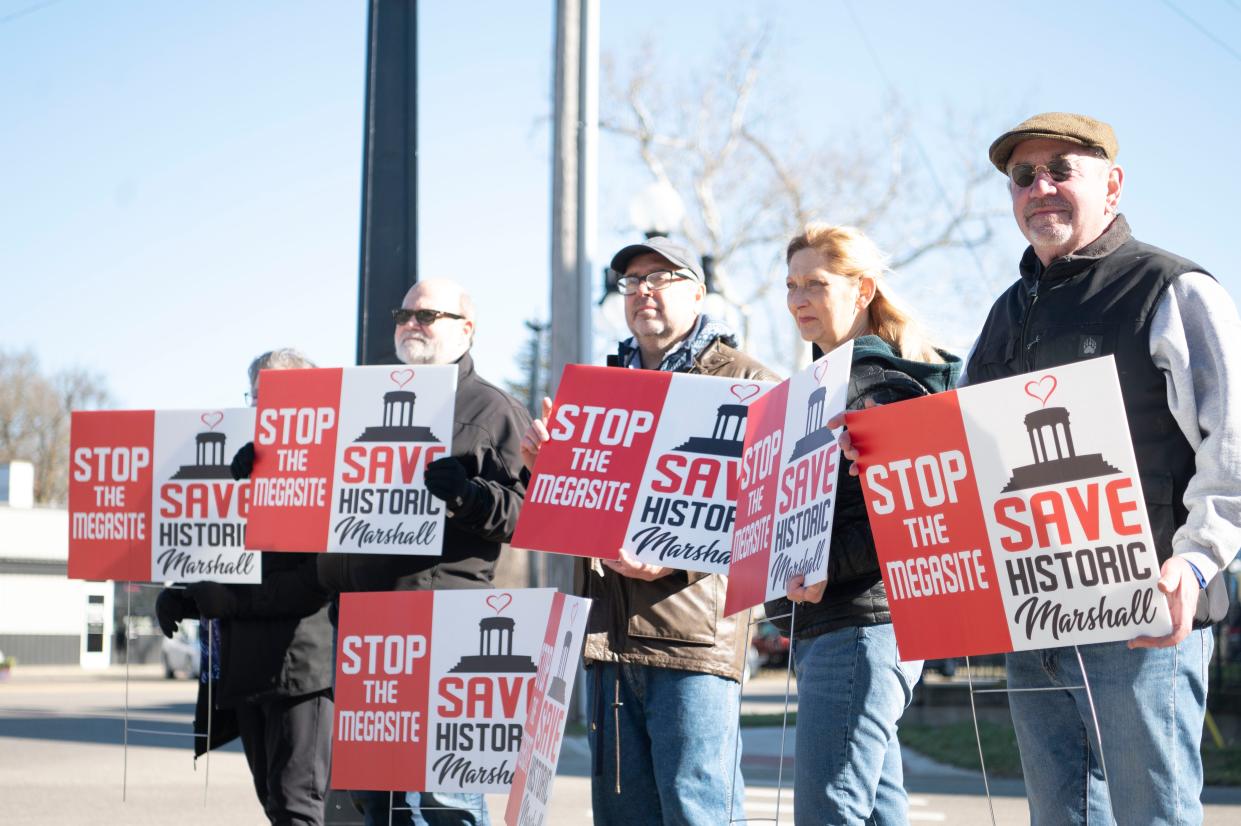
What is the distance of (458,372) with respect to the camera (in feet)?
17.6

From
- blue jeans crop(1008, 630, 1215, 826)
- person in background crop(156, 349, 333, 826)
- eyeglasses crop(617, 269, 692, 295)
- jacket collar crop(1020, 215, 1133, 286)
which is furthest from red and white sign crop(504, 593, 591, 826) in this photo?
jacket collar crop(1020, 215, 1133, 286)

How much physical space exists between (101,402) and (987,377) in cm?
6337

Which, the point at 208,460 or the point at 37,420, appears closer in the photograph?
the point at 208,460

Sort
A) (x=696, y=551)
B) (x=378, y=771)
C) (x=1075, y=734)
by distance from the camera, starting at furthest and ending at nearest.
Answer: (x=378, y=771) < (x=696, y=551) < (x=1075, y=734)

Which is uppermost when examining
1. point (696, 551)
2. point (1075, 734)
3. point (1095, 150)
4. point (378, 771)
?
point (1095, 150)

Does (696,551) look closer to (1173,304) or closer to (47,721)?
(1173,304)

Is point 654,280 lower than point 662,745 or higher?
higher

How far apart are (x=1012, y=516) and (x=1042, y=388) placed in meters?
0.32

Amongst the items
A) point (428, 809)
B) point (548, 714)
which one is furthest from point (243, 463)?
point (548, 714)

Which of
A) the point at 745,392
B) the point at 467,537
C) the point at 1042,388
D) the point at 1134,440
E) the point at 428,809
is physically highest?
the point at 745,392

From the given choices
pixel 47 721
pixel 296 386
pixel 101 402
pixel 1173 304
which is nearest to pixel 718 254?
pixel 47 721

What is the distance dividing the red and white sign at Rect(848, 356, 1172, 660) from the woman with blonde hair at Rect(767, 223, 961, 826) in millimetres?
227

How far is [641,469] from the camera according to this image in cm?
457

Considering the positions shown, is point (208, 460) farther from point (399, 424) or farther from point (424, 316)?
point (424, 316)
